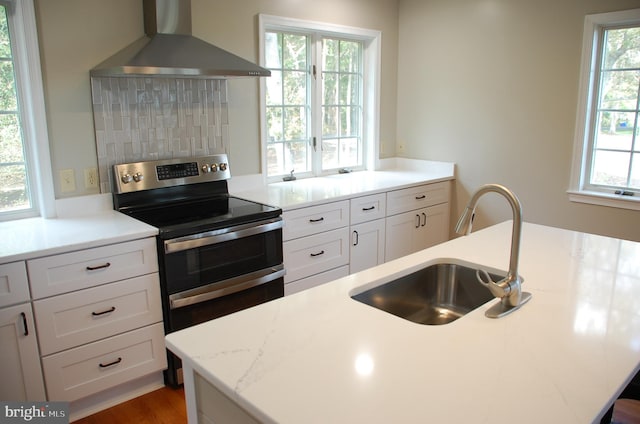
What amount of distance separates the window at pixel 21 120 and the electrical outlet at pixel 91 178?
18 centimetres

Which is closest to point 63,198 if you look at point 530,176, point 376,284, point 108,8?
point 108,8

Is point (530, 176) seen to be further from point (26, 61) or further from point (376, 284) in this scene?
point (26, 61)

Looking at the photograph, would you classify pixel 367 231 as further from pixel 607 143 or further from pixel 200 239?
pixel 607 143

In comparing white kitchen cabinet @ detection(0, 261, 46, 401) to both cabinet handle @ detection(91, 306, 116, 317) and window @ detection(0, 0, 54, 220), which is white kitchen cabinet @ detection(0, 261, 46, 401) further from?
window @ detection(0, 0, 54, 220)

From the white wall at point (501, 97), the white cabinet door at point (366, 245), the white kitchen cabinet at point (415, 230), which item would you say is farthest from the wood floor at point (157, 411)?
the white kitchen cabinet at point (415, 230)

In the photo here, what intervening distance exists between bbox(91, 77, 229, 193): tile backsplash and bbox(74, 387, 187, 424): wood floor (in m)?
1.16

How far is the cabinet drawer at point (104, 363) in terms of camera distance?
2.24 metres

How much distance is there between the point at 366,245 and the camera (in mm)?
3516

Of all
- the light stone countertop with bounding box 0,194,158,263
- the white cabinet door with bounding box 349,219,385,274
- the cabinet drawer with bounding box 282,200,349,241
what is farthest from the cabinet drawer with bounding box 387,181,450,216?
the light stone countertop with bounding box 0,194,158,263

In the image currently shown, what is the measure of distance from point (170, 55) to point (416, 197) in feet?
6.89

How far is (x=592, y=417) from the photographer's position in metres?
1.01

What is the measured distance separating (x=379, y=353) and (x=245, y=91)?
98.0 inches

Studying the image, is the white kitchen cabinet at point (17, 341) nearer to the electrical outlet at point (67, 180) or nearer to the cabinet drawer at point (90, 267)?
the cabinet drawer at point (90, 267)

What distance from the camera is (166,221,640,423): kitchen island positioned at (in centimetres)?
104
